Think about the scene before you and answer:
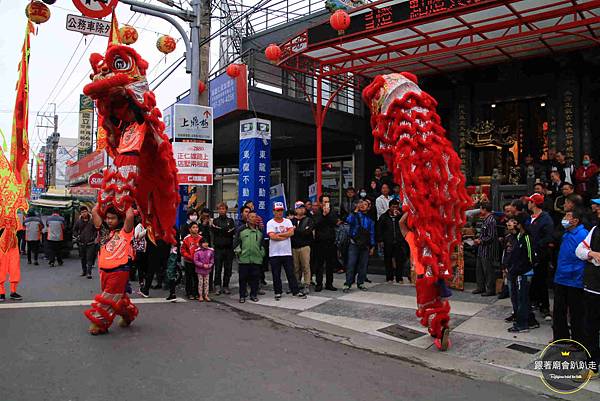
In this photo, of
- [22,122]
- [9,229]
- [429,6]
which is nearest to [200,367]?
[9,229]

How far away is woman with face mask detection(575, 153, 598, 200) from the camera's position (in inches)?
383

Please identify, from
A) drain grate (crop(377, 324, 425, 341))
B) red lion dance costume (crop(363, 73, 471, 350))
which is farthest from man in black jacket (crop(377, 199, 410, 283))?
red lion dance costume (crop(363, 73, 471, 350))

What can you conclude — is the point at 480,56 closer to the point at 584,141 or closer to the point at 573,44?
the point at 573,44

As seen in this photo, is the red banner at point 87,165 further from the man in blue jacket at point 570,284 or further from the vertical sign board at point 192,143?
the man in blue jacket at point 570,284

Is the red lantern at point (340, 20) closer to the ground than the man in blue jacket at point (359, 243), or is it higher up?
higher up

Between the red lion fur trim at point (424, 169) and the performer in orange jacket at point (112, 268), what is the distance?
3.56 meters

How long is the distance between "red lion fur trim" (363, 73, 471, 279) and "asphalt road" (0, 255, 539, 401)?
4.72 feet

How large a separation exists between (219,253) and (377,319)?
3.69 meters

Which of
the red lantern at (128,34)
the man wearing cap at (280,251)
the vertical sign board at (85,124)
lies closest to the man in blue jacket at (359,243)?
the man wearing cap at (280,251)

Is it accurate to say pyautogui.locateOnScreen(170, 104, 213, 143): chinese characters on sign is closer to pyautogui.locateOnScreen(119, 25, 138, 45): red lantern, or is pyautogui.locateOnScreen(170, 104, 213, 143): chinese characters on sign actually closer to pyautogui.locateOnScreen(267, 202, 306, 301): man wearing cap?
pyautogui.locateOnScreen(119, 25, 138, 45): red lantern

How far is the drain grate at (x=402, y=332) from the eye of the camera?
6.23 m

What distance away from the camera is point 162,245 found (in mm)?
9438

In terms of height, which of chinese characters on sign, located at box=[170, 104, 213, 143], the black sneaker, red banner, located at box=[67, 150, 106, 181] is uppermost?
red banner, located at box=[67, 150, 106, 181]

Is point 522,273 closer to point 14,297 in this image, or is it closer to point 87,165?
point 14,297
